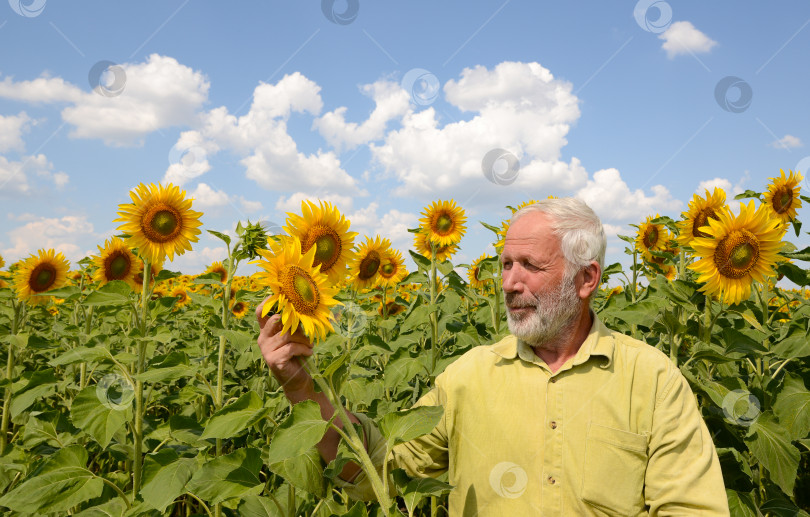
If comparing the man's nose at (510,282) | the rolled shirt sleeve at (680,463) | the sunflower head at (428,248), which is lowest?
the rolled shirt sleeve at (680,463)

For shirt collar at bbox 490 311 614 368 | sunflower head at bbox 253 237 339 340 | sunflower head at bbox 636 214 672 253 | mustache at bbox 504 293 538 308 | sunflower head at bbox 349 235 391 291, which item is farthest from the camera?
sunflower head at bbox 636 214 672 253

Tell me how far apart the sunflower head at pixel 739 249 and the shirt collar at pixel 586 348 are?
3.66 feet

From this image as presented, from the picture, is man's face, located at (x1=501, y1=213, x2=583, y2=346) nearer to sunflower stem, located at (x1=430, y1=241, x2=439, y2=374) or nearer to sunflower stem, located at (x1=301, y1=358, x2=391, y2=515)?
sunflower stem, located at (x1=301, y1=358, x2=391, y2=515)

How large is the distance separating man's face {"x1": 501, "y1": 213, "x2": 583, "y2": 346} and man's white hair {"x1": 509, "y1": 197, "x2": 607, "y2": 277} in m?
0.03

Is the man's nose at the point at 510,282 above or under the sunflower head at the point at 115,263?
under

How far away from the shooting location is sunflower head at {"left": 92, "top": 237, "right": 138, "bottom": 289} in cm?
452

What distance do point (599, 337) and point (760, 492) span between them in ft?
7.36

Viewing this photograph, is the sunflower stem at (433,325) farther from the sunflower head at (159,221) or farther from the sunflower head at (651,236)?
the sunflower head at (651,236)

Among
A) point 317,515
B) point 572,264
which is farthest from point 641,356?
point 317,515

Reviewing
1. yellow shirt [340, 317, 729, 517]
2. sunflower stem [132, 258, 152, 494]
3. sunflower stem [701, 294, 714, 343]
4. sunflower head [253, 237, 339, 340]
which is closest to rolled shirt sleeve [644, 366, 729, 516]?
yellow shirt [340, 317, 729, 517]

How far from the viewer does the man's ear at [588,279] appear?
2.45 meters

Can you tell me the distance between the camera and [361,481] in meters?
2.12

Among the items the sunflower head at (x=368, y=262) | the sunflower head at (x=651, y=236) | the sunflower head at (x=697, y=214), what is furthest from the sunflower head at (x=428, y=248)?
the sunflower head at (x=697, y=214)

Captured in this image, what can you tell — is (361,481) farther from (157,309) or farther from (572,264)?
(157,309)
